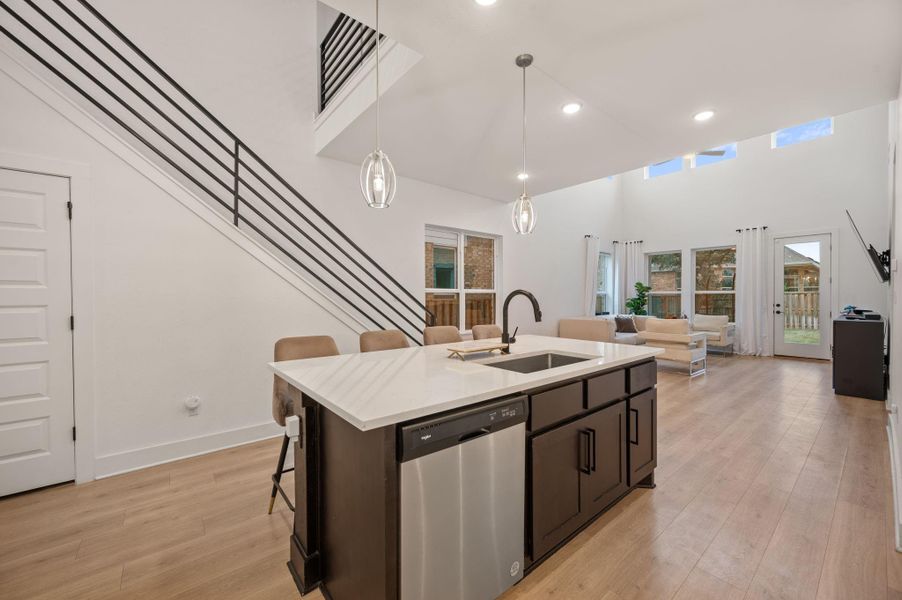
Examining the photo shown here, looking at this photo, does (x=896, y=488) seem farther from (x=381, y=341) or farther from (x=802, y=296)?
(x=802, y=296)

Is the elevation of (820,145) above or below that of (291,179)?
above

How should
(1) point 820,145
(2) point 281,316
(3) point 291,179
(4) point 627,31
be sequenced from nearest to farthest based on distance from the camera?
(4) point 627,31, (2) point 281,316, (3) point 291,179, (1) point 820,145

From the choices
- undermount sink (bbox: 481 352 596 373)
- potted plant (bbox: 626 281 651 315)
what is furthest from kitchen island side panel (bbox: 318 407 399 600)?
potted plant (bbox: 626 281 651 315)

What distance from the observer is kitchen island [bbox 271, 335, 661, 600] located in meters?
1.14

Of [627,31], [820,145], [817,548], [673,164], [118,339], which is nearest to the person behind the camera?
[817,548]

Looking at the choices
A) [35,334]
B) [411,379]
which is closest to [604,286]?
[411,379]

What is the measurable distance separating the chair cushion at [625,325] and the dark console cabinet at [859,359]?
9.57 feet

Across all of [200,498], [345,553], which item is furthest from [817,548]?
[200,498]

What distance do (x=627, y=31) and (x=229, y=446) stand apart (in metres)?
4.04

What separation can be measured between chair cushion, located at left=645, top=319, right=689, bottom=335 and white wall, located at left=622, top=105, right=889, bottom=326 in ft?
9.36

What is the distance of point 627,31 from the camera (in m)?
2.18

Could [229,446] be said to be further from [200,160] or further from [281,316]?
[200,160]

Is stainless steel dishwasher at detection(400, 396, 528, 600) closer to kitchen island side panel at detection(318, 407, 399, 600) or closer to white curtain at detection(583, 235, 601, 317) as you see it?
kitchen island side panel at detection(318, 407, 399, 600)

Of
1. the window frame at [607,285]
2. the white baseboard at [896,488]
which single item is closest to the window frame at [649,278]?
the window frame at [607,285]
